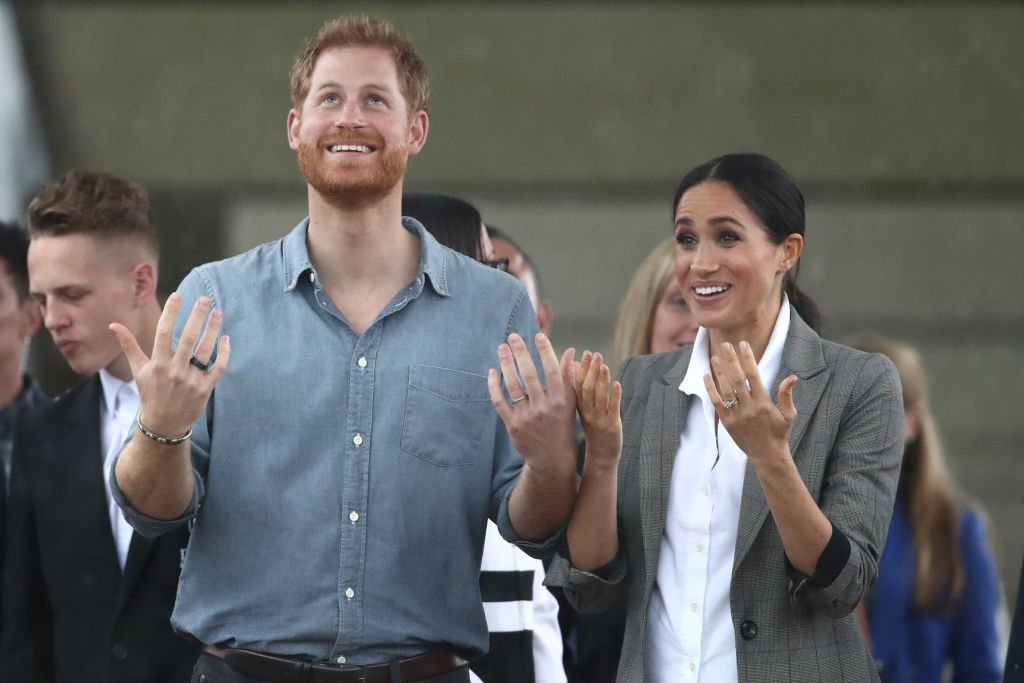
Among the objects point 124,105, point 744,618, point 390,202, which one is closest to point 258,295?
point 390,202

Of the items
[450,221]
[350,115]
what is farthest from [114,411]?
[350,115]

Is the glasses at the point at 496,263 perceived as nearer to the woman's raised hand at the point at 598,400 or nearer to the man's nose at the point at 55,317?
the woman's raised hand at the point at 598,400

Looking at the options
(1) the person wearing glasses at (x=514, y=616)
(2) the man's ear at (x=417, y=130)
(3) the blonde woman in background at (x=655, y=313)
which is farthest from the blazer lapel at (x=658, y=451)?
(3) the blonde woman in background at (x=655, y=313)

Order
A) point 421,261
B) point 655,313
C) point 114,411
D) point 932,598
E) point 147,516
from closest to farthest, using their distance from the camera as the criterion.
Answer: point 147,516
point 421,261
point 114,411
point 655,313
point 932,598

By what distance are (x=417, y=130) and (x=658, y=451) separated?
716mm

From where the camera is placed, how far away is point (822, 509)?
266cm

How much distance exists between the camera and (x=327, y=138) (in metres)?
2.49

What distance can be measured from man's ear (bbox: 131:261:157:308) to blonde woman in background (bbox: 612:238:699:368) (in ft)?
3.77

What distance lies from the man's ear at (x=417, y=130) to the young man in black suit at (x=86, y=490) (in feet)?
3.28

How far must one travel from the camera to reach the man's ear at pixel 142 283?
3570 millimetres

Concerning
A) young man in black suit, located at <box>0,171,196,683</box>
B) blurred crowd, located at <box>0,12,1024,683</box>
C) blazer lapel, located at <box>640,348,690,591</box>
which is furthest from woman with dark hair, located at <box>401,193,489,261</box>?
young man in black suit, located at <box>0,171,196,683</box>

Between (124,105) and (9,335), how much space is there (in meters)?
5.73

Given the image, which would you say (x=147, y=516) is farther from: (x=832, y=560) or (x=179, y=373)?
(x=832, y=560)

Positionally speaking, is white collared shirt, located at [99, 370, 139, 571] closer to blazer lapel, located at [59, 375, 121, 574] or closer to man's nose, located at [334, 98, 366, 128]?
blazer lapel, located at [59, 375, 121, 574]
